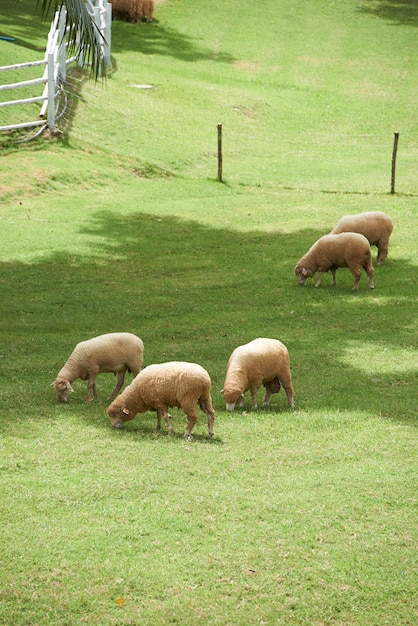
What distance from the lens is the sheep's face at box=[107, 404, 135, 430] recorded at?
10.8 meters

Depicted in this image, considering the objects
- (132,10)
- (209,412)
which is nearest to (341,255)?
(209,412)

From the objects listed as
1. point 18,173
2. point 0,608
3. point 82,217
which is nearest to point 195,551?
point 0,608

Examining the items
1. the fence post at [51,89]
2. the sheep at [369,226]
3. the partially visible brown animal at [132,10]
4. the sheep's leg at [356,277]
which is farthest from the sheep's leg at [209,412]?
the partially visible brown animal at [132,10]

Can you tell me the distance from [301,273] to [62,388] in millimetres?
7885

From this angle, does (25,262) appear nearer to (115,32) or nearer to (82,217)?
(82,217)

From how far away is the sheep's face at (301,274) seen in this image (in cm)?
1845

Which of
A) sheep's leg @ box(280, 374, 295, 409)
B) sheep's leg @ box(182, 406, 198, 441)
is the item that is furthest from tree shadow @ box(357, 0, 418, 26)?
sheep's leg @ box(182, 406, 198, 441)

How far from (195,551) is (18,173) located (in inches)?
715

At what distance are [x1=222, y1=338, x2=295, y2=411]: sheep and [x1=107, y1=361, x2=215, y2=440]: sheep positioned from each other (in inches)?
37.5

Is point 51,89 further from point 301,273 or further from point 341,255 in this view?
point 341,255

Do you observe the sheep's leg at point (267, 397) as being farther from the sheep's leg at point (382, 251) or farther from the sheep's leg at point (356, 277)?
the sheep's leg at point (382, 251)

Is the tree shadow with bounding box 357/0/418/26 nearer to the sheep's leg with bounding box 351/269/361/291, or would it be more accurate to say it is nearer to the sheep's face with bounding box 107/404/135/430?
the sheep's leg with bounding box 351/269/361/291

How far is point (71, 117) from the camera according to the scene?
29328 millimetres

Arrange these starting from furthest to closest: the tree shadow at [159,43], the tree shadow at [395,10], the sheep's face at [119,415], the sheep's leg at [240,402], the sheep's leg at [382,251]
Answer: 1. the tree shadow at [395,10]
2. the tree shadow at [159,43]
3. the sheep's leg at [382,251]
4. the sheep's leg at [240,402]
5. the sheep's face at [119,415]
